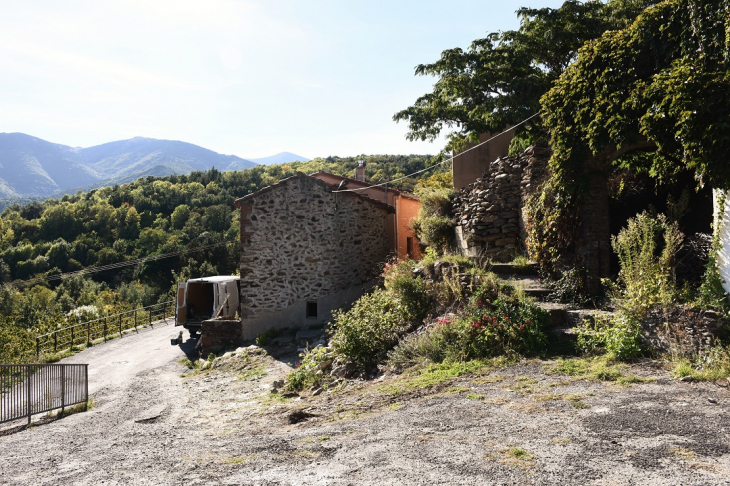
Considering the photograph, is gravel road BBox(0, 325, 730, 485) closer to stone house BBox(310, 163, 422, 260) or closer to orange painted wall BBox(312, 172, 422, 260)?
stone house BBox(310, 163, 422, 260)

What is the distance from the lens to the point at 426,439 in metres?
4.84

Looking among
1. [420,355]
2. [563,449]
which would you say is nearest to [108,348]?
[420,355]

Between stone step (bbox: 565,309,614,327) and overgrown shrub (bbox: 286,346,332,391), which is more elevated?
stone step (bbox: 565,309,614,327)

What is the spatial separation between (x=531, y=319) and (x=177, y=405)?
6924 mm

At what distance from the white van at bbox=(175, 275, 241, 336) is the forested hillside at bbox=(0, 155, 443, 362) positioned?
21.2 metres

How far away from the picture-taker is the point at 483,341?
7.85m

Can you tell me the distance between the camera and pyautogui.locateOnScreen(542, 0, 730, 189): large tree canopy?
6734 mm

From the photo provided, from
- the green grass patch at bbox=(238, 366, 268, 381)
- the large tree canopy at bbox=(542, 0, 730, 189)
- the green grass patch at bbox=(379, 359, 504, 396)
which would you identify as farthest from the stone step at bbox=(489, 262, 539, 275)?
the green grass patch at bbox=(238, 366, 268, 381)

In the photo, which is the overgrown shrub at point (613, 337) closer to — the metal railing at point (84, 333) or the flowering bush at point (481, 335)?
the flowering bush at point (481, 335)

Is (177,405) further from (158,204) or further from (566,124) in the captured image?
(158,204)

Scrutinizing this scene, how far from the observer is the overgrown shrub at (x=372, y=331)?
9.55 meters

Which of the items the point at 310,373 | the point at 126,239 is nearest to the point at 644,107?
the point at 310,373

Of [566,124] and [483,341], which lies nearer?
[483,341]

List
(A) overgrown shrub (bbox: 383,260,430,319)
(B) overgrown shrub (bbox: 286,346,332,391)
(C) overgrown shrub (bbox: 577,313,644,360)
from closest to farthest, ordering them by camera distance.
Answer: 1. (C) overgrown shrub (bbox: 577,313,644,360)
2. (B) overgrown shrub (bbox: 286,346,332,391)
3. (A) overgrown shrub (bbox: 383,260,430,319)
